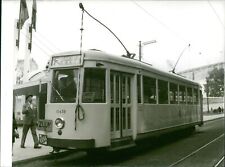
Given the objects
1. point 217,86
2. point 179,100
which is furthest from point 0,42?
point 217,86

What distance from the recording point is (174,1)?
7355 mm

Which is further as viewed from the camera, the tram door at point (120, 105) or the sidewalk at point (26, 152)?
the sidewalk at point (26, 152)

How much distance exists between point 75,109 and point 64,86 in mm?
702

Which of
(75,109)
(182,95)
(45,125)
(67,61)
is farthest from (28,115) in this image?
(182,95)

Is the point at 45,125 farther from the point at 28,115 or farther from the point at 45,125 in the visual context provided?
the point at 28,115

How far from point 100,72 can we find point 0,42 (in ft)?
11.0

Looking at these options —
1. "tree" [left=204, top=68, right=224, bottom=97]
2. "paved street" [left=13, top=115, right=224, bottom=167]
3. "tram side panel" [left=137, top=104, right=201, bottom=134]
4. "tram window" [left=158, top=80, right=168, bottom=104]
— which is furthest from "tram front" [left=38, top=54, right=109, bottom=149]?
"tree" [left=204, top=68, right=224, bottom=97]

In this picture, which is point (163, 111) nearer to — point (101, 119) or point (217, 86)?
point (101, 119)

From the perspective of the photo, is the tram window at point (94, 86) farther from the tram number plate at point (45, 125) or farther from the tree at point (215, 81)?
the tree at point (215, 81)

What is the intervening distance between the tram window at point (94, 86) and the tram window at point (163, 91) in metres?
3.44

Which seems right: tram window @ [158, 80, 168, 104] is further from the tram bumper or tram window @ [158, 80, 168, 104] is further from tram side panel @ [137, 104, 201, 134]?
the tram bumper

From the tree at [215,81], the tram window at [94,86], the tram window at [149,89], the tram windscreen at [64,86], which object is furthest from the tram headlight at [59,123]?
the tree at [215,81]

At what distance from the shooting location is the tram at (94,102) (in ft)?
27.8

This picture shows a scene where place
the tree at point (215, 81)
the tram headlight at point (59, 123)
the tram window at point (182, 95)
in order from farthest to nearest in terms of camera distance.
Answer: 1. the tree at point (215, 81)
2. the tram window at point (182, 95)
3. the tram headlight at point (59, 123)
